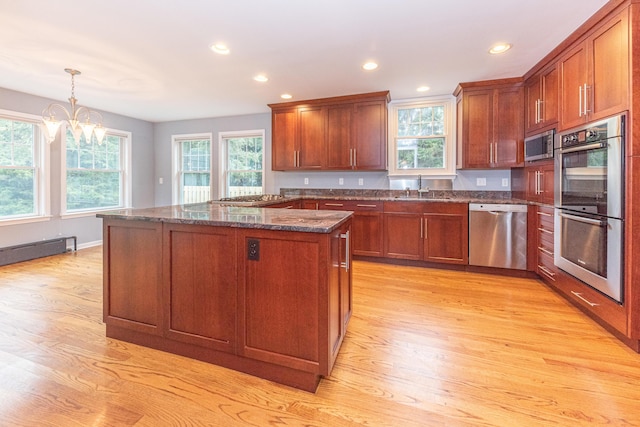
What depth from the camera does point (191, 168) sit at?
604 centimetres

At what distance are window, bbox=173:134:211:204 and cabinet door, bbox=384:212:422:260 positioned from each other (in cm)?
365

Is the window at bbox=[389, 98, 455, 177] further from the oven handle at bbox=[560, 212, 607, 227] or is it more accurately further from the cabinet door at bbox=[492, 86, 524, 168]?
the oven handle at bbox=[560, 212, 607, 227]

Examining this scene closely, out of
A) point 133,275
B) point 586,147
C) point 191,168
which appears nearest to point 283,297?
point 133,275

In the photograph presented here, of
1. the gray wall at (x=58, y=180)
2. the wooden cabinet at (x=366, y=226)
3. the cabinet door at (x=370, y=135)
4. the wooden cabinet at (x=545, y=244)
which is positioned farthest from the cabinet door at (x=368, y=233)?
the gray wall at (x=58, y=180)

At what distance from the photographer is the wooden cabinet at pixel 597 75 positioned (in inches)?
81.0

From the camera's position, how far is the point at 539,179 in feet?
11.2

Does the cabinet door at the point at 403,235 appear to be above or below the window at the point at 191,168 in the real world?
below

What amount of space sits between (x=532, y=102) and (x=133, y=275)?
4292 millimetres

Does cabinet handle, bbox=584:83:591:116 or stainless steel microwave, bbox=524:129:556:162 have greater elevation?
cabinet handle, bbox=584:83:591:116

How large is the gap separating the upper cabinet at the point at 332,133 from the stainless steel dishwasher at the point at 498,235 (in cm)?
143

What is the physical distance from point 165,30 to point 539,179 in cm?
407

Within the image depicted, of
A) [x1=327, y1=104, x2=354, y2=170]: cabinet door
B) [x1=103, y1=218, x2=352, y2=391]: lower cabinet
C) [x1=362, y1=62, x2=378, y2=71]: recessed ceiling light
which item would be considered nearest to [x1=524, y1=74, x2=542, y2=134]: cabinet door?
[x1=362, y1=62, x2=378, y2=71]: recessed ceiling light

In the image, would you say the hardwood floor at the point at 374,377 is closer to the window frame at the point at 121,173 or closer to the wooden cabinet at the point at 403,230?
the wooden cabinet at the point at 403,230

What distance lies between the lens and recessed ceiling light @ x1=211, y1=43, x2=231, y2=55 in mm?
2768
